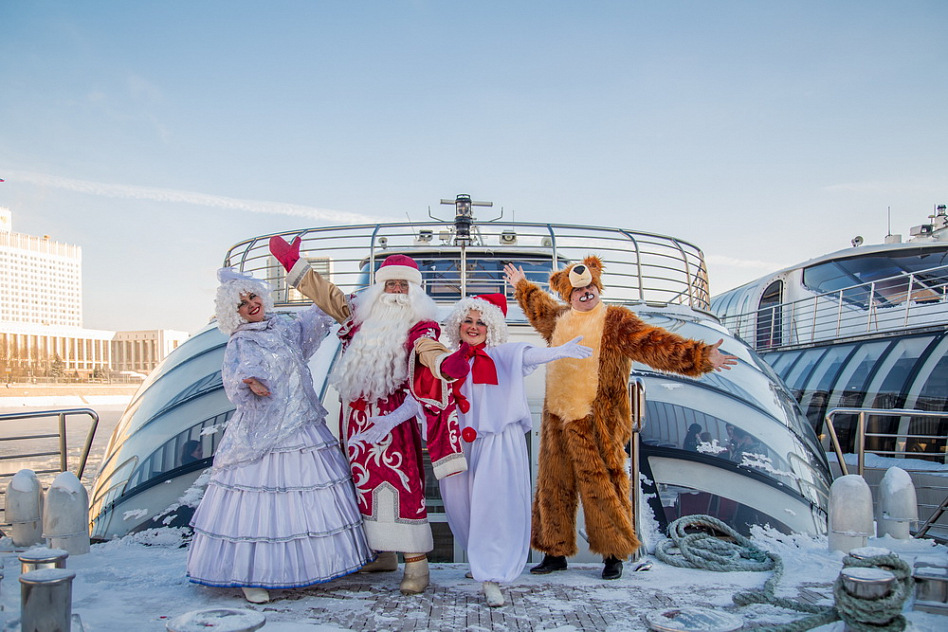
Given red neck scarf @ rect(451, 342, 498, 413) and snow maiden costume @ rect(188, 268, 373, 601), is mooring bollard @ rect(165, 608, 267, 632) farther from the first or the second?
red neck scarf @ rect(451, 342, 498, 413)

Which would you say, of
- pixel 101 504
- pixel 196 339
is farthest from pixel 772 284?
pixel 101 504

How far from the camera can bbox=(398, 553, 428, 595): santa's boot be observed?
11.1ft

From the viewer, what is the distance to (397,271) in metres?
3.69

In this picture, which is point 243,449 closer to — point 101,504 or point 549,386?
point 549,386

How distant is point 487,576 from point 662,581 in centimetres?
104

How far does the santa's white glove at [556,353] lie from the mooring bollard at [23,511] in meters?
3.31

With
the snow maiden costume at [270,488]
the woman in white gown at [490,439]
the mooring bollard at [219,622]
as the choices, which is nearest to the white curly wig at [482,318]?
the woman in white gown at [490,439]

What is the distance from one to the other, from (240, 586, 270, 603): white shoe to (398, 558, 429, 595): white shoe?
659 millimetres

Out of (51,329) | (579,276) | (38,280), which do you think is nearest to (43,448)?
(579,276)

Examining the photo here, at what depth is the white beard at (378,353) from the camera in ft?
11.3

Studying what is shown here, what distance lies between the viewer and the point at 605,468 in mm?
3699

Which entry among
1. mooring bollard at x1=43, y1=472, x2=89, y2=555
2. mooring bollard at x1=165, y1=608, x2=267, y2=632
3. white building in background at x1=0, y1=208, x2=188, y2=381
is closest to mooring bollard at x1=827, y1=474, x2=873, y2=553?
mooring bollard at x1=165, y1=608, x2=267, y2=632

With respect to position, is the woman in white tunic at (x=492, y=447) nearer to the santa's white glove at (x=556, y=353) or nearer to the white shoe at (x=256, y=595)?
the santa's white glove at (x=556, y=353)

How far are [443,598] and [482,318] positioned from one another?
143 cm
